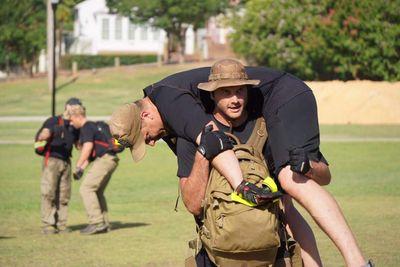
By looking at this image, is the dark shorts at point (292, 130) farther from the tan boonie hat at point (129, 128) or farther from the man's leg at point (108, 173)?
the man's leg at point (108, 173)

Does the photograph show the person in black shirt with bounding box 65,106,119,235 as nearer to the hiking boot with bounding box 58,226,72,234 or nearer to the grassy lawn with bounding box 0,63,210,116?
the hiking boot with bounding box 58,226,72,234

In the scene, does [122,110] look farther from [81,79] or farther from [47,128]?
[81,79]

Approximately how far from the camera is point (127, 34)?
3393 inches

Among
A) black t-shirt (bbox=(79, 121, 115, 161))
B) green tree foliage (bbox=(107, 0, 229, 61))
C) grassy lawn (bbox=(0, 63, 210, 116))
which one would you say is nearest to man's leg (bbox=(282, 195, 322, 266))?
black t-shirt (bbox=(79, 121, 115, 161))

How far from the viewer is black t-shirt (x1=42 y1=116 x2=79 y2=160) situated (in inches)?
543

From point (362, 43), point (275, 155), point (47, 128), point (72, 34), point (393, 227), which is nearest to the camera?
point (275, 155)

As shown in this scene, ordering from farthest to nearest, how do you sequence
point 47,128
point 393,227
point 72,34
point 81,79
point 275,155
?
point 72,34 < point 81,79 < point 47,128 < point 393,227 < point 275,155

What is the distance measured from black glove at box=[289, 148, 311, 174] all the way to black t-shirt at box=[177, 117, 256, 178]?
0.51 metres

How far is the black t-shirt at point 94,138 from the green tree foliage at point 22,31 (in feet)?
171

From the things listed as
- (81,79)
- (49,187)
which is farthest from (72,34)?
(49,187)

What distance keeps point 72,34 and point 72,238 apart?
71.7 meters

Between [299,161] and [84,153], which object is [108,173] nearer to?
[84,153]

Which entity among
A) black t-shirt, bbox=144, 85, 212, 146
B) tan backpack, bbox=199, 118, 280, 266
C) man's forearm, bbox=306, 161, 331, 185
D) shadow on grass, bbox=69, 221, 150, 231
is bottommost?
shadow on grass, bbox=69, 221, 150, 231

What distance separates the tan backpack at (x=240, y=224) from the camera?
5.73 meters
